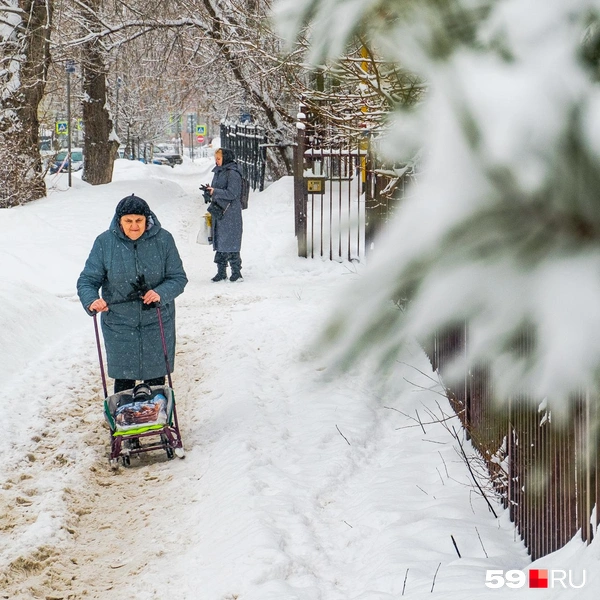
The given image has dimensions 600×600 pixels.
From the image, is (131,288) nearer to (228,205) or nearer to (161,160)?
(228,205)

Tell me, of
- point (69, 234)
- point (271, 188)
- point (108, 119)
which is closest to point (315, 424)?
point (69, 234)

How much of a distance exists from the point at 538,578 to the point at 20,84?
16.7 metres

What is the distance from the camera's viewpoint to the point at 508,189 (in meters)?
0.68

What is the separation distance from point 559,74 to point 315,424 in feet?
20.1

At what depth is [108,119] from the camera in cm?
2328

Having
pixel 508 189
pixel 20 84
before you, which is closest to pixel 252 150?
pixel 20 84

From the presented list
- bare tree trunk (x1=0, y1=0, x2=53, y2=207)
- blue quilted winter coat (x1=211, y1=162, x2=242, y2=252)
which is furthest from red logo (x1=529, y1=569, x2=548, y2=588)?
bare tree trunk (x1=0, y1=0, x2=53, y2=207)

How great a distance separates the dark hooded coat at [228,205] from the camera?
12172 mm

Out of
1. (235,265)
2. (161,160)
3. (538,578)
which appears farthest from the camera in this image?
(161,160)

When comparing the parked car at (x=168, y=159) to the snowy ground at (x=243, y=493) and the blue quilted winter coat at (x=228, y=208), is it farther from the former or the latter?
the snowy ground at (x=243, y=493)

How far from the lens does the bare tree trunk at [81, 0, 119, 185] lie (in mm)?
22237

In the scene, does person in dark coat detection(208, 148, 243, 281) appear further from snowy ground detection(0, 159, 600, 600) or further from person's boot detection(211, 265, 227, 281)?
snowy ground detection(0, 159, 600, 600)

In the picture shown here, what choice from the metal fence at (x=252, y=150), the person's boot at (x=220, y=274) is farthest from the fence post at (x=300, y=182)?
the metal fence at (x=252, y=150)

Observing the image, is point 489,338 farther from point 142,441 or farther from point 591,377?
point 142,441
